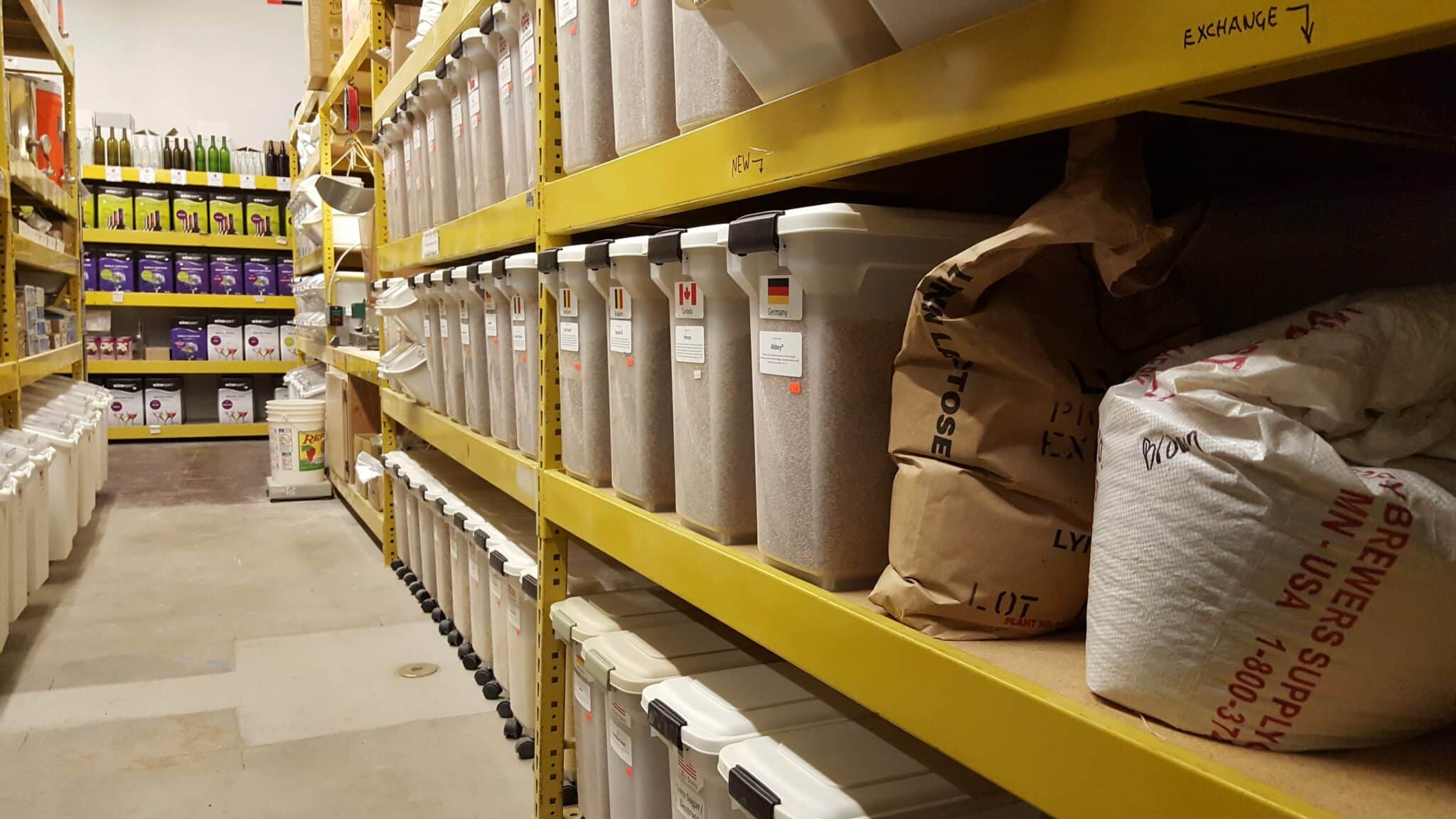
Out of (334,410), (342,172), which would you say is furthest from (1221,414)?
(342,172)

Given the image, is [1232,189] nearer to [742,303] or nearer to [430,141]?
[742,303]

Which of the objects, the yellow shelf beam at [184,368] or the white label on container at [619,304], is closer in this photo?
the white label on container at [619,304]

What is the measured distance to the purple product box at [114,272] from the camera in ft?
23.7

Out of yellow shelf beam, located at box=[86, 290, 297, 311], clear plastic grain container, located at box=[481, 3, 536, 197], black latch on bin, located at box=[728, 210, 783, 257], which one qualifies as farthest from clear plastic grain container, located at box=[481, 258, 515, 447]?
yellow shelf beam, located at box=[86, 290, 297, 311]

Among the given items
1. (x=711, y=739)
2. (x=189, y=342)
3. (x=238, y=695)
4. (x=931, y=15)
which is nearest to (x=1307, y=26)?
(x=931, y=15)

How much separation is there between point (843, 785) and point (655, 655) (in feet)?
1.61

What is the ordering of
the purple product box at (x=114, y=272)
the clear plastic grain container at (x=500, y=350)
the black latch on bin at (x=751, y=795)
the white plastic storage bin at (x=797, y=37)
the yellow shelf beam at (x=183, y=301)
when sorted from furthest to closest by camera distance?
the purple product box at (x=114, y=272), the yellow shelf beam at (x=183, y=301), the clear plastic grain container at (x=500, y=350), the black latch on bin at (x=751, y=795), the white plastic storage bin at (x=797, y=37)

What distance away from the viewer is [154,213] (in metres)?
7.32

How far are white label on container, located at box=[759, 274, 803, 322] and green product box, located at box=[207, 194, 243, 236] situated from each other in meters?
7.53

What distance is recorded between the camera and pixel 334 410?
482cm

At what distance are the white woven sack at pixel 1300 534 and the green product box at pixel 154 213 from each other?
8203 millimetres

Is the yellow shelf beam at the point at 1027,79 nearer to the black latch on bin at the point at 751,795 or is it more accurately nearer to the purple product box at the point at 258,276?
the black latch on bin at the point at 751,795

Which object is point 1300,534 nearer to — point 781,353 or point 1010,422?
point 1010,422

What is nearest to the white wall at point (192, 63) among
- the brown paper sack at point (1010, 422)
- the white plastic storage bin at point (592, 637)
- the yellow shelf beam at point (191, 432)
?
the yellow shelf beam at point (191, 432)
